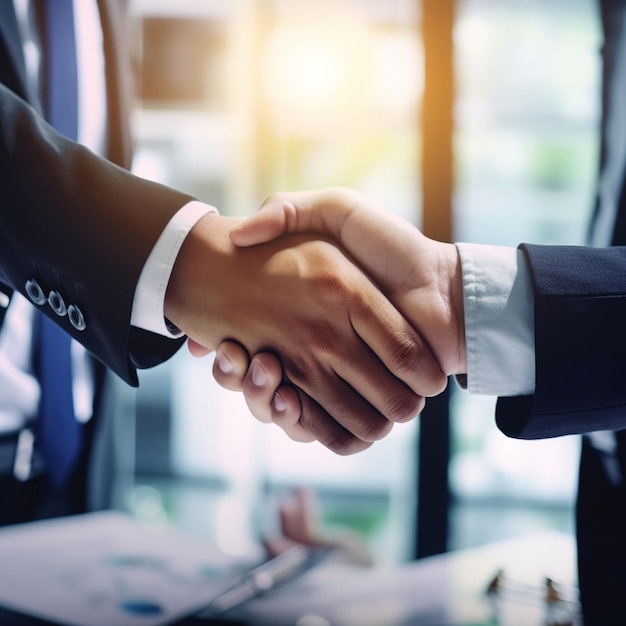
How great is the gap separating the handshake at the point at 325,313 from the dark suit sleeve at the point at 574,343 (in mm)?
106

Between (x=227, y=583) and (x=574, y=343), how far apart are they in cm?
53

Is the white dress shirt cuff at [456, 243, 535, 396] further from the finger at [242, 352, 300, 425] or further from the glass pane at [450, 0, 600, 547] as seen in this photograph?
the glass pane at [450, 0, 600, 547]

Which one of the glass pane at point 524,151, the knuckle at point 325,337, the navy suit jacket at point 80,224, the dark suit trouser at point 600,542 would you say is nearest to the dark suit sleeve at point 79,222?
the navy suit jacket at point 80,224

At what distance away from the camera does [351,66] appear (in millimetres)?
3152

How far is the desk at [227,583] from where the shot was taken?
0.73m

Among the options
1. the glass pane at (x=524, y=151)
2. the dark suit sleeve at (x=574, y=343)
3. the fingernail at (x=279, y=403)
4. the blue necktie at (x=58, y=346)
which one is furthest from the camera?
the glass pane at (x=524, y=151)

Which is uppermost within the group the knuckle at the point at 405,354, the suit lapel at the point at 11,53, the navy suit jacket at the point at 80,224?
the suit lapel at the point at 11,53

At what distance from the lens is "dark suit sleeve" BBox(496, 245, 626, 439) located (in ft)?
2.28

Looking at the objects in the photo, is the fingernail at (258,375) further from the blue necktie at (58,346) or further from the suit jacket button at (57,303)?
the blue necktie at (58,346)

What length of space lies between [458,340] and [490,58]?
2.76 meters

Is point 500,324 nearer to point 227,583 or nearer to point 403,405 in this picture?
point 403,405

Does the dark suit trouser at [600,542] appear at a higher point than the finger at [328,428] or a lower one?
lower

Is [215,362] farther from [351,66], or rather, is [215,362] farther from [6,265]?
[351,66]

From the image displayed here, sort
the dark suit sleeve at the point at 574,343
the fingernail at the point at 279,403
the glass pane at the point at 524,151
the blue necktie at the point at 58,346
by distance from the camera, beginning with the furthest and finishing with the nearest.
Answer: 1. the glass pane at the point at 524,151
2. the blue necktie at the point at 58,346
3. the fingernail at the point at 279,403
4. the dark suit sleeve at the point at 574,343
